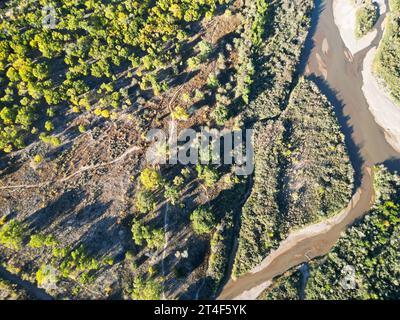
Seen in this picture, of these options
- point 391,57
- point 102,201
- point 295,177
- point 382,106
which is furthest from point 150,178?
point 391,57

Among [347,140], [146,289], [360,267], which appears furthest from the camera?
[347,140]

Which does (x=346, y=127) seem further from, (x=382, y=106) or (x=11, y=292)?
(x=11, y=292)

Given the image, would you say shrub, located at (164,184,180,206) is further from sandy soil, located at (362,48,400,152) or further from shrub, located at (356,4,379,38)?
shrub, located at (356,4,379,38)

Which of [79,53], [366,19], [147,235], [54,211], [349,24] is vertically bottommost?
[147,235]

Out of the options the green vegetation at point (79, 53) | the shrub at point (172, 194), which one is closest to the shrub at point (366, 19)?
the green vegetation at point (79, 53)

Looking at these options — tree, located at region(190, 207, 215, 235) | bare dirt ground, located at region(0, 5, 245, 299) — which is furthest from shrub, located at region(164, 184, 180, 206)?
tree, located at region(190, 207, 215, 235)

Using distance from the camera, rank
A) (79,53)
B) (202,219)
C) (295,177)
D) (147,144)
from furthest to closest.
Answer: (79,53) → (147,144) → (295,177) → (202,219)
